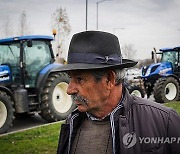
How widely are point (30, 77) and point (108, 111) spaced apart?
22.3ft

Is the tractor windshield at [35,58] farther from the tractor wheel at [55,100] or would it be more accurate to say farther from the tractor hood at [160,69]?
the tractor hood at [160,69]

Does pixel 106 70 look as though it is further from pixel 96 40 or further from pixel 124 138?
pixel 124 138

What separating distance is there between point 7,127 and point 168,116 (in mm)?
6155

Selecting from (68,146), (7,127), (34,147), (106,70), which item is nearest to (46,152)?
(34,147)

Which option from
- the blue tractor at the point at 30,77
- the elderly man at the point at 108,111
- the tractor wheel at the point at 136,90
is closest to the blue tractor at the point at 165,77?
the tractor wheel at the point at 136,90

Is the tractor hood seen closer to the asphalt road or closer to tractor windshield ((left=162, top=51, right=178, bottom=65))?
tractor windshield ((left=162, top=51, right=178, bottom=65))

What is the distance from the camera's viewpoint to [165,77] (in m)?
11.9

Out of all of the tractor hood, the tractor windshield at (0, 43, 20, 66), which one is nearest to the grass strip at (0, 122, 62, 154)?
the tractor windshield at (0, 43, 20, 66)

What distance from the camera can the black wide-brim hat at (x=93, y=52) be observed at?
6.07ft

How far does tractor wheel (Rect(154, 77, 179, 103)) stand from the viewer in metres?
11.4

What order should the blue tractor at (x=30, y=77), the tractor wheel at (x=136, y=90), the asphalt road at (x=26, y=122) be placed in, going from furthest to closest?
1. the tractor wheel at (x=136, y=90)
2. the asphalt road at (x=26, y=122)
3. the blue tractor at (x=30, y=77)

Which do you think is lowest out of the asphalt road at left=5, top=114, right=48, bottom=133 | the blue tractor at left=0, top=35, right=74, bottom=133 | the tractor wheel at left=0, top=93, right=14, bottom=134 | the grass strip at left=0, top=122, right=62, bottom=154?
the asphalt road at left=5, top=114, right=48, bottom=133

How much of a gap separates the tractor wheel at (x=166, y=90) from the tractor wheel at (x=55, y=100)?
3953mm

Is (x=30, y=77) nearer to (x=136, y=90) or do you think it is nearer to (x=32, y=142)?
(x=32, y=142)
